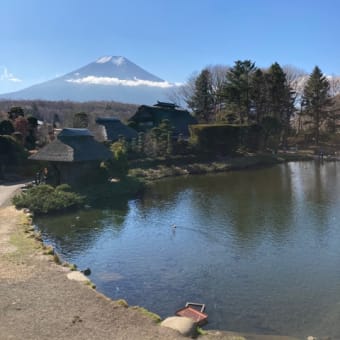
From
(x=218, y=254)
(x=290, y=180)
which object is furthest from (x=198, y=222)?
(x=290, y=180)

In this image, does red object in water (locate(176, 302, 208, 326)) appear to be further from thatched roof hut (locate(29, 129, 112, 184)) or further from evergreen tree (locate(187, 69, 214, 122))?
evergreen tree (locate(187, 69, 214, 122))

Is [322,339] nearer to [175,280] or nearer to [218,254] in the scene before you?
[175,280]

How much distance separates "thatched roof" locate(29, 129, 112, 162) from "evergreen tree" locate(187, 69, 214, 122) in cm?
2752

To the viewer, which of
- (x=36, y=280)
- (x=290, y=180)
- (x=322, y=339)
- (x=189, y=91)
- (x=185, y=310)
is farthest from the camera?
(x=189, y=91)

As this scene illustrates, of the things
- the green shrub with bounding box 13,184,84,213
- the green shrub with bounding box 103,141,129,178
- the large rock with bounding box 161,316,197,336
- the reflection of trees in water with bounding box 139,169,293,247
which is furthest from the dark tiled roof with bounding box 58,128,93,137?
the large rock with bounding box 161,316,197,336

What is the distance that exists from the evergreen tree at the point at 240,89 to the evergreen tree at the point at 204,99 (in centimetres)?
739

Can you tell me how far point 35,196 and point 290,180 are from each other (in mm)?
15938

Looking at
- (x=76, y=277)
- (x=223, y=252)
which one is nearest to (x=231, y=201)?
(x=223, y=252)

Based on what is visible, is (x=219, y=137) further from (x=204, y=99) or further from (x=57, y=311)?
(x=57, y=311)

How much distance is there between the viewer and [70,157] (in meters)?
21.0

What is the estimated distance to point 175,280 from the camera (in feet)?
35.2

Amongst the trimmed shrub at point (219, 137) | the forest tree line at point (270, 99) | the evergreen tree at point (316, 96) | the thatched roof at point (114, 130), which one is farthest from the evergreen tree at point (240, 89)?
the thatched roof at point (114, 130)

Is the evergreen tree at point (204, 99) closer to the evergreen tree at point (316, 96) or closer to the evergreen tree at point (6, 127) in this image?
the evergreen tree at point (316, 96)

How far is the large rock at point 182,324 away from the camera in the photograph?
7.55 metres
